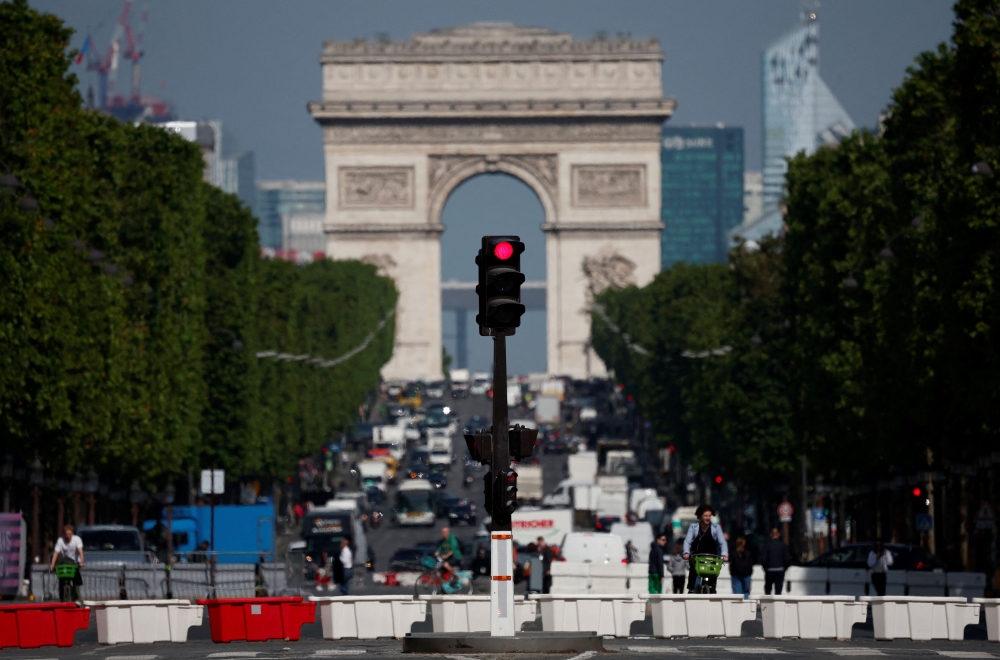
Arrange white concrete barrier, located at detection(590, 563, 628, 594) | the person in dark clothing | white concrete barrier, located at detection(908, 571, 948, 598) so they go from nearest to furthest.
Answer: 1. white concrete barrier, located at detection(908, 571, 948, 598)
2. the person in dark clothing
3. white concrete barrier, located at detection(590, 563, 628, 594)

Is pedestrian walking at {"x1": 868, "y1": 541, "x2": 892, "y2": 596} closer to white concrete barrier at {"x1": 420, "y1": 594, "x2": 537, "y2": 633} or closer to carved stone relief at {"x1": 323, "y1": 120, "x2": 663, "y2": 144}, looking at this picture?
white concrete barrier at {"x1": 420, "y1": 594, "x2": 537, "y2": 633}

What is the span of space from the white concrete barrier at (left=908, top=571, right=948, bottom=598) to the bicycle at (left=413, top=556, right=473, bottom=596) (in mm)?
9029

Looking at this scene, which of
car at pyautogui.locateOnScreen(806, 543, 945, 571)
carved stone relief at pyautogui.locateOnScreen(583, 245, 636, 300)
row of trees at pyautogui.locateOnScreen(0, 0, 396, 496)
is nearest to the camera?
car at pyautogui.locateOnScreen(806, 543, 945, 571)

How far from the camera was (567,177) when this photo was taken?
15112 centimetres

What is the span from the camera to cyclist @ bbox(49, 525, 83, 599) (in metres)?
42.1

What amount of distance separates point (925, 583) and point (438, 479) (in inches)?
2280

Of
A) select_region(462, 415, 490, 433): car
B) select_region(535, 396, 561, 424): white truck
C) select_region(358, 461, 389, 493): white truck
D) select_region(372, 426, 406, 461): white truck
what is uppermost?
select_region(535, 396, 561, 424): white truck

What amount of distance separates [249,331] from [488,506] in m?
49.4

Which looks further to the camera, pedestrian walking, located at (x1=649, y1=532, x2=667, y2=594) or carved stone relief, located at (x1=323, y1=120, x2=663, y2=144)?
carved stone relief, located at (x1=323, y1=120, x2=663, y2=144)

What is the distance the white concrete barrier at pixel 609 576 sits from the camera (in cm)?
5081

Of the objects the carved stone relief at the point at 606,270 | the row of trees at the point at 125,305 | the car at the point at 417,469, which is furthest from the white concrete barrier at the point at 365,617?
the carved stone relief at the point at 606,270

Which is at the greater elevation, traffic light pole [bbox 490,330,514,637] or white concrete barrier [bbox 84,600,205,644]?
traffic light pole [bbox 490,330,514,637]

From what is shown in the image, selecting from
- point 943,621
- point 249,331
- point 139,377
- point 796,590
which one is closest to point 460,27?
point 249,331

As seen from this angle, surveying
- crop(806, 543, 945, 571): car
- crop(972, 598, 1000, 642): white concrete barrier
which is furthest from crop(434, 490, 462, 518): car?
crop(972, 598, 1000, 642): white concrete barrier
